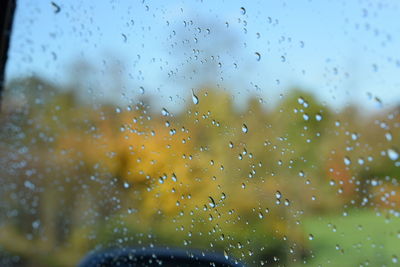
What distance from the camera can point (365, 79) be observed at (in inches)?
20.5

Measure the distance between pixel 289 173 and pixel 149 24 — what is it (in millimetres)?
468

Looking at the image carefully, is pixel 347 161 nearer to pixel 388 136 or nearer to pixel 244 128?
pixel 388 136

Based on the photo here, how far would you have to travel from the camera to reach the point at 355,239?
20.9 inches

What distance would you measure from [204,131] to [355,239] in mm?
365

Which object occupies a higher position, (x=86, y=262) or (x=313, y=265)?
(x=86, y=262)

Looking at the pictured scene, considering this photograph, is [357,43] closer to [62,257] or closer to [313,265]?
[313,265]

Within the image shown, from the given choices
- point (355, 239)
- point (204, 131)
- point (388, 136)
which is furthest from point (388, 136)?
point (204, 131)

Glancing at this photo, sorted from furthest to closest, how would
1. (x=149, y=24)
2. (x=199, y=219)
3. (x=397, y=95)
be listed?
1. (x=149, y=24)
2. (x=199, y=219)
3. (x=397, y=95)

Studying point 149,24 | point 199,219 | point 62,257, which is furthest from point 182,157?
point 62,257

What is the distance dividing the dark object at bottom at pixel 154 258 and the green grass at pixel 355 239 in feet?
0.61

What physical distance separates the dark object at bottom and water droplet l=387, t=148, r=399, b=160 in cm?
33

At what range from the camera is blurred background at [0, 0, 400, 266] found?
0.53 metres

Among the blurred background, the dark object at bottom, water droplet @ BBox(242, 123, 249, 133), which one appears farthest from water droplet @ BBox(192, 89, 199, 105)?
the dark object at bottom

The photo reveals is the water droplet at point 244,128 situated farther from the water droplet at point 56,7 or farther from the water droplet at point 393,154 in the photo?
the water droplet at point 56,7
